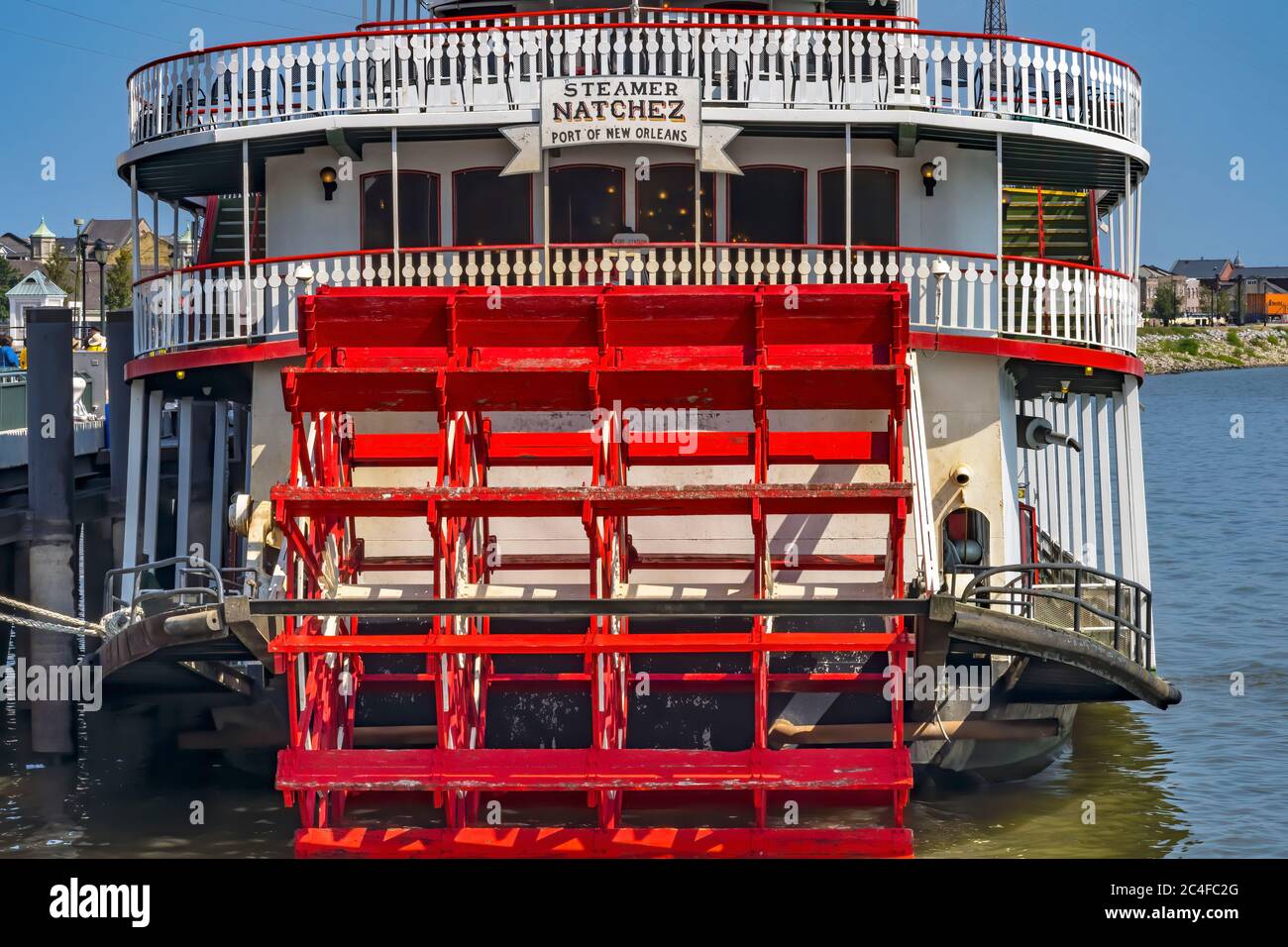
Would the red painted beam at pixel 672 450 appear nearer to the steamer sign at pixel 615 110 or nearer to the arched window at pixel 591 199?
the arched window at pixel 591 199

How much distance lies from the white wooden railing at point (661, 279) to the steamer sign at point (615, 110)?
821 mm

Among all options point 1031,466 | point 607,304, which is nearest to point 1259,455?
point 1031,466

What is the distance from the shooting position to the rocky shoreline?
10331 centimetres

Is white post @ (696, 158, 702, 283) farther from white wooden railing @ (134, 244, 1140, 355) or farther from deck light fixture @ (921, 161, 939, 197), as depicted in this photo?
deck light fixture @ (921, 161, 939, 197)

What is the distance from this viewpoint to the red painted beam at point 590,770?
1148cm

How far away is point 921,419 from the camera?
12695mm

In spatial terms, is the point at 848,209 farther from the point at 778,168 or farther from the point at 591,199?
the point at 591,199

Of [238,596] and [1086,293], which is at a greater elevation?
[1086,293]

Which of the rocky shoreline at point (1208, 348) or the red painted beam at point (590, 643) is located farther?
the rocky shoreline at point (1208, 348)

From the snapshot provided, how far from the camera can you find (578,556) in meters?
13.5

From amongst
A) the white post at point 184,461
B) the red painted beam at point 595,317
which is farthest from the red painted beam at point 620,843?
the white post at point 184,461

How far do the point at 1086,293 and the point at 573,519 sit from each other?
13.7ft
